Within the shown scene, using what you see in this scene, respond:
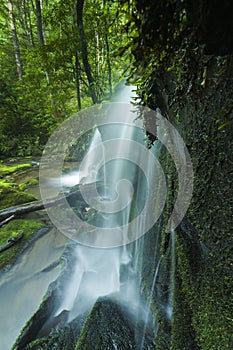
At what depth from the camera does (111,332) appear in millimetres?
2410

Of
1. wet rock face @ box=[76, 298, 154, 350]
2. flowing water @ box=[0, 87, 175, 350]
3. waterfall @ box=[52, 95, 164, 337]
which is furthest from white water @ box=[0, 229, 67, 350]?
wet rock face @ box=[76, 298, 154, 350]

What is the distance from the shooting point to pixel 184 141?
72.5 inches

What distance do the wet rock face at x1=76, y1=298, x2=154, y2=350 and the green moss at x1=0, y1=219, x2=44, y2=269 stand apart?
3105mm

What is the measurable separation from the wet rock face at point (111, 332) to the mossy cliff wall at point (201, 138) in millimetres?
801

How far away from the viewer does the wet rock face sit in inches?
91.0

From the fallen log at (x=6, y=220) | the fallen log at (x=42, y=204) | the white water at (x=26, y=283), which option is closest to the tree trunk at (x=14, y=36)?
the fallen log at (x=42, y=204)

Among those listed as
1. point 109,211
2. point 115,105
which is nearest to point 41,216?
point 109,211

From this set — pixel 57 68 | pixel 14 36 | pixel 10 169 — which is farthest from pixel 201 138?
pixel 14 36

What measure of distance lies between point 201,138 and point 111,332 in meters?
2.39

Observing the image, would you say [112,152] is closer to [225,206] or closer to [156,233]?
[156,233]

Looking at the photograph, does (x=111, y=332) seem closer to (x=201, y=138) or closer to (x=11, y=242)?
(x=201, y=138)

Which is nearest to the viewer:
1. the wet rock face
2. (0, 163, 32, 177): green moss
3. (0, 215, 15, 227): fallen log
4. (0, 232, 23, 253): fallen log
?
the wet rock face

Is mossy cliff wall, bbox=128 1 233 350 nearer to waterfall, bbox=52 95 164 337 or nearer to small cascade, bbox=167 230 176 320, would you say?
small cascade, bbox=167 230 176 320

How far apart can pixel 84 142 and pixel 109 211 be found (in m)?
6.49
